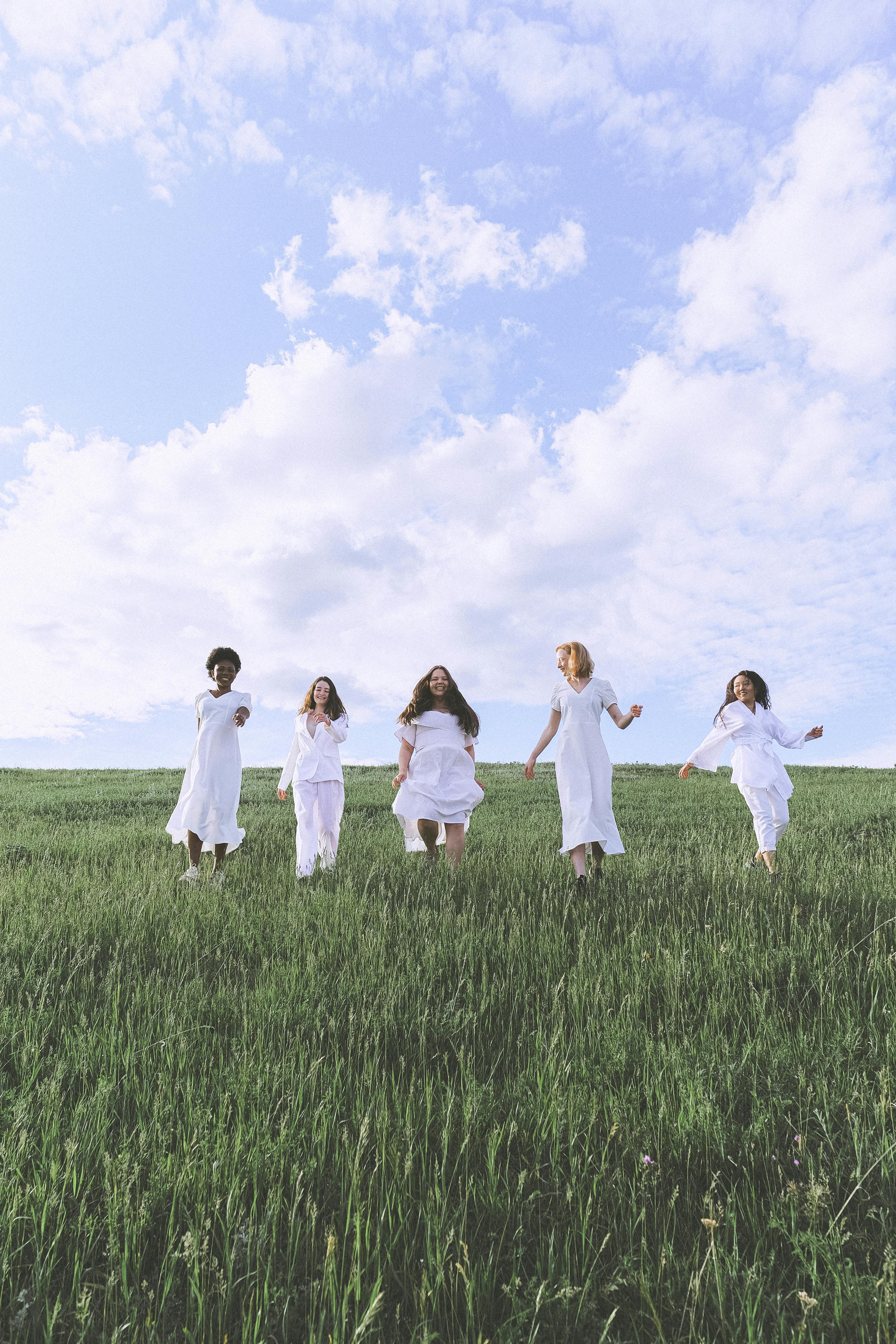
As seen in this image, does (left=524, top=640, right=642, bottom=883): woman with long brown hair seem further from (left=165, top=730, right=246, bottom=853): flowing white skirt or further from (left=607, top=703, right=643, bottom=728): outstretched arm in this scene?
(left=165, top=730, right=246, bottom=853): flowing white skirt

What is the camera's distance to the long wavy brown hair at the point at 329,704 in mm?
10594

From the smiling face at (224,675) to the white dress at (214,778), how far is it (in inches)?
5.4

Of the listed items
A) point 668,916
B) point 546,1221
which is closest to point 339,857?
point 668,916

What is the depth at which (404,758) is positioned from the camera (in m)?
9.20

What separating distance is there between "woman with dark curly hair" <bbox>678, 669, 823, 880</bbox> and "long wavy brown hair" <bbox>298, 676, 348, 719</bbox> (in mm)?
5070

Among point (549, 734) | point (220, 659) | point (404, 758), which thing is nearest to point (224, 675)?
point (220, 659)

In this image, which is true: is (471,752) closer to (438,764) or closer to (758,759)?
(438,764)

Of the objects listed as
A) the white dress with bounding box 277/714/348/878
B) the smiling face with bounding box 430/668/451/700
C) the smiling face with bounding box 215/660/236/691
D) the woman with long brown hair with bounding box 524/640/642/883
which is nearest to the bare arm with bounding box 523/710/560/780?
the woman with long brown hair with bounding box 524/640/642/883

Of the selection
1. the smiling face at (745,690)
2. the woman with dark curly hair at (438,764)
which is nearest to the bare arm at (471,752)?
the woman with dark curly hair at (438,764)

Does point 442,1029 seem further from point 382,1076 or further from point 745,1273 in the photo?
point 745,1273

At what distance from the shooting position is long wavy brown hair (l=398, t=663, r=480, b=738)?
914 cm

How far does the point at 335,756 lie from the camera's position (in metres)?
10.4

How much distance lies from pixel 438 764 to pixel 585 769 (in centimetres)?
186

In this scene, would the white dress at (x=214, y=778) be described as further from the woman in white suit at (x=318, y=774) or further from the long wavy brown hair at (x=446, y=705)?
the long wavy brown hair at (x=446, y=705)
